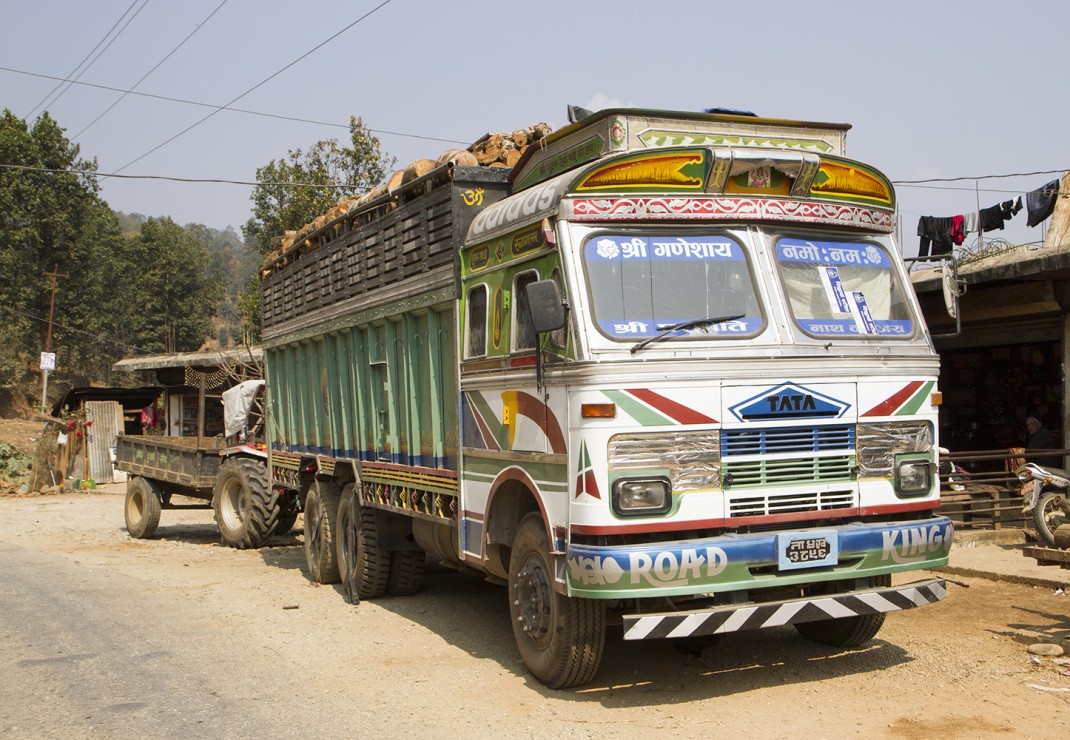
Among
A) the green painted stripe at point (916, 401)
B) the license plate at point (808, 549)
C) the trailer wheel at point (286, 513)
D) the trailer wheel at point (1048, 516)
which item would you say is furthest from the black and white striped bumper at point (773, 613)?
the trailer wheel at point (286, 513)

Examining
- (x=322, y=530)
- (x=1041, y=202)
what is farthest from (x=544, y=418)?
(x=1041, y=202)

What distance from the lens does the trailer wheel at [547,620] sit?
6.24m

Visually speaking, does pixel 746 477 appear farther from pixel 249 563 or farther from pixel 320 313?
pixel 249 563

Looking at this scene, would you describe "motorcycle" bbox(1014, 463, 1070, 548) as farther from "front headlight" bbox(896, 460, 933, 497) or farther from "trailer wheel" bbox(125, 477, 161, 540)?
"trailer wheel" bbox(125, 477, 161, 540)

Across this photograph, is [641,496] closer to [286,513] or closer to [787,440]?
[787,440]

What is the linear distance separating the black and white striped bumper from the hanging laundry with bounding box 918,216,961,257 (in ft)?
38.1

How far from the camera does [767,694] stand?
6.25m

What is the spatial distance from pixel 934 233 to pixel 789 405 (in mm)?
11991

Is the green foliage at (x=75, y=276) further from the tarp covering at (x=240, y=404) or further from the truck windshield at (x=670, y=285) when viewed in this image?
the truck windshield at (x=670, y=285)

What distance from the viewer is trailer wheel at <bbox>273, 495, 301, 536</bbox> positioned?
1478 centimetres

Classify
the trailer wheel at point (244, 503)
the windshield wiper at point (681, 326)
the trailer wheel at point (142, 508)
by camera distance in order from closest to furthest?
the windshield wiper at point (681, 326) → the trailer wheel at point (244, 503) → the trailer wheel at point (142, 508)

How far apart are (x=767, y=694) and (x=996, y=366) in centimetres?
1100

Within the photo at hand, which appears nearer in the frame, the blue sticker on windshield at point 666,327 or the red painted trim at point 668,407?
the red painted trim at point 668,407

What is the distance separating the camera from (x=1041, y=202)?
1538 centimetres
